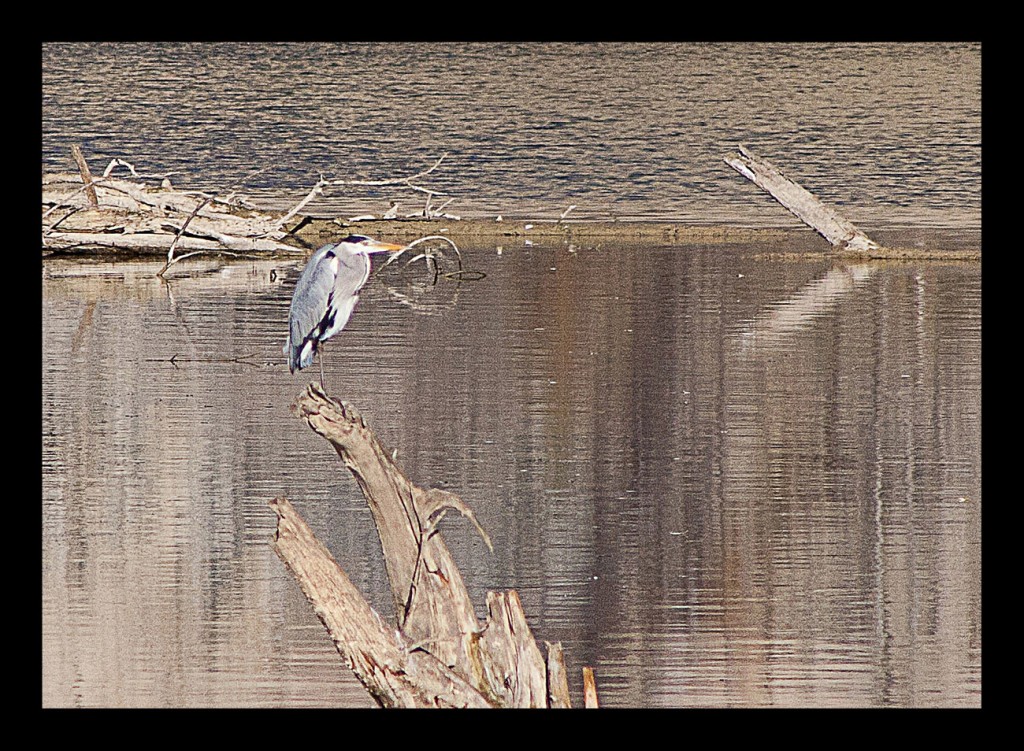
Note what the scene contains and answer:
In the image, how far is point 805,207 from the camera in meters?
13.5

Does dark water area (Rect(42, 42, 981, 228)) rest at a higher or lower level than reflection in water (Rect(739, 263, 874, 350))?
higher

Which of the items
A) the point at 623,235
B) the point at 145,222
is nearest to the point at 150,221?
the point at 145,222

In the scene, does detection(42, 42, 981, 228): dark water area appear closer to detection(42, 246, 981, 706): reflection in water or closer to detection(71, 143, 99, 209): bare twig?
detection(71, 143, 99, 209): bare twig

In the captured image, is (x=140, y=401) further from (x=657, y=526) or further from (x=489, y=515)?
(x=657, y=526)

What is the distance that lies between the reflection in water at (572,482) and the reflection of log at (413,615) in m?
0.49

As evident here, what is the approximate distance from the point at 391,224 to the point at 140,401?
19.3 feet

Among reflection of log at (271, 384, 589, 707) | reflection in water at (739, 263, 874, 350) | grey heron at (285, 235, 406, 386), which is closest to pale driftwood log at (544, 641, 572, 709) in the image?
reflection of log at (271, 384, 589, 707)

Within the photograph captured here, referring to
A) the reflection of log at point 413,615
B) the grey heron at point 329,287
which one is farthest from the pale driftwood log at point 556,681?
the grey heron at point 329,287

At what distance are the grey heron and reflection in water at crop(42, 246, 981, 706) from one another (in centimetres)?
63

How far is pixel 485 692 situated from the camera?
5.04m

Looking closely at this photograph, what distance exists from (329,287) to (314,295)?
0.23ft

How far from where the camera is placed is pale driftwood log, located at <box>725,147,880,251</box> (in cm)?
1345

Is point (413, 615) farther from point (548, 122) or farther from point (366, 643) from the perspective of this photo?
point (548, 122)

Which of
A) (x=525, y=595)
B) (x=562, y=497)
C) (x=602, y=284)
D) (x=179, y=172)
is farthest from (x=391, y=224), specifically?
(x=525, y=595)
